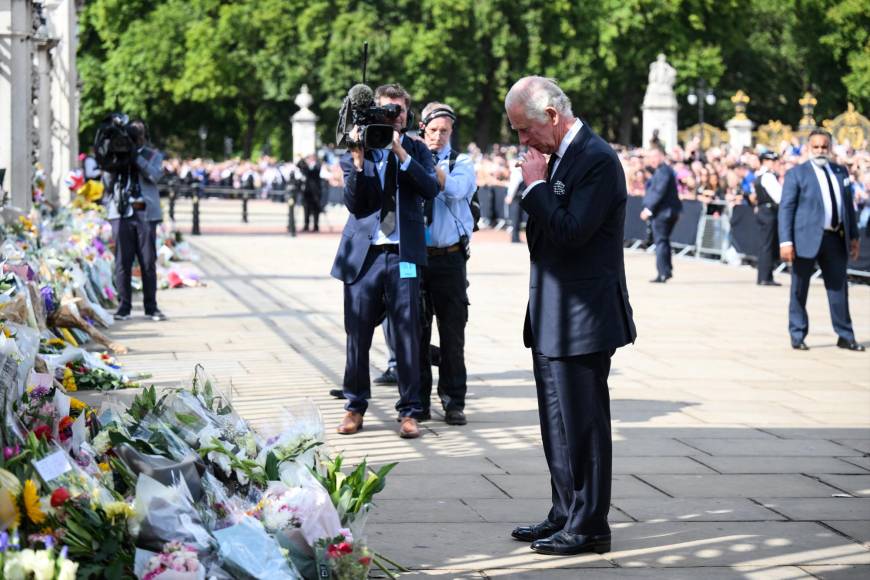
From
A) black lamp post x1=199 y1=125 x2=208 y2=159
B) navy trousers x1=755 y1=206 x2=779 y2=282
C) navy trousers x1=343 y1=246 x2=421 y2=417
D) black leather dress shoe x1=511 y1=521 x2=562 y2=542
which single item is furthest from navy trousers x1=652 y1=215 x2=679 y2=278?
black lamp post x1=199 y1=125 x2=208 y2=159

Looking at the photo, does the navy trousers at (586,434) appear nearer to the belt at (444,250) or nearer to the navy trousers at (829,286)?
the belt at (444,250)

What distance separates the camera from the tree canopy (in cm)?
5797

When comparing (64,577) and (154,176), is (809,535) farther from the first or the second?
(154,176)

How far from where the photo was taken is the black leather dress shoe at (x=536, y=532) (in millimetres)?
6074

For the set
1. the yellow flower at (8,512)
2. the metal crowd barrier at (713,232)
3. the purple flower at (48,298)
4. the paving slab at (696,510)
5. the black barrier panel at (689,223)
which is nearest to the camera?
the yellow flower at (8,512)

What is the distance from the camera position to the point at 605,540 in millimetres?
5938

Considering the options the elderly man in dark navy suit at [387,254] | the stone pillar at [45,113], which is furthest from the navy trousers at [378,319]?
the stone pillar at [45,113]

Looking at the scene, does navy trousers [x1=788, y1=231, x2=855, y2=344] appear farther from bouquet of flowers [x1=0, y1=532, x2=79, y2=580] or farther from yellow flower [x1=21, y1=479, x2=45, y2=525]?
bouquet of flowers [x1=0, y1=532, x2=79, y2=580]

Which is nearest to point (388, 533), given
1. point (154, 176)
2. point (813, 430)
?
point (813, 430)

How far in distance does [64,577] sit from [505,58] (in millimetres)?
55972

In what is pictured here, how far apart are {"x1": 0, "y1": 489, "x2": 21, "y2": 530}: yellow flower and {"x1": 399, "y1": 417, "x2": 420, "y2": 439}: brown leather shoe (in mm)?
4085

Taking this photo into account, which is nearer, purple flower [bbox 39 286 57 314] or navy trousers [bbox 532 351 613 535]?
navy trousers [bbox 532 351 613 535]

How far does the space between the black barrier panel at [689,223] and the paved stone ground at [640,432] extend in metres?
6.70

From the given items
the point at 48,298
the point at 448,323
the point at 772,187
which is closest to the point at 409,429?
the point at 448,323
